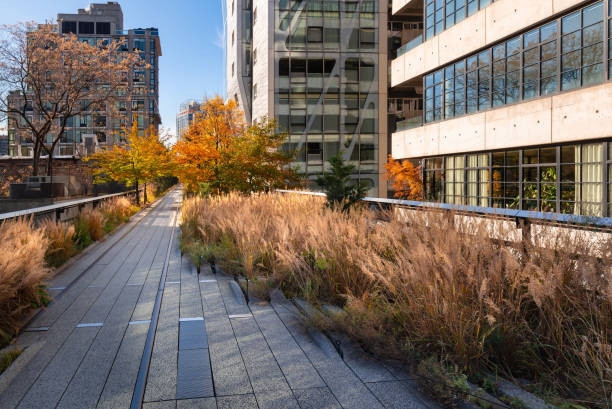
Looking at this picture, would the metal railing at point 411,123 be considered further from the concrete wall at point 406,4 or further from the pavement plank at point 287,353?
the pavement plank at point 287,353

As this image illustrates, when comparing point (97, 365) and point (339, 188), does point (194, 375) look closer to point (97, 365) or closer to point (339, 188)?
point (97, 365)

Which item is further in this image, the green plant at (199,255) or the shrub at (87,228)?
→ the shrub at (87,228)

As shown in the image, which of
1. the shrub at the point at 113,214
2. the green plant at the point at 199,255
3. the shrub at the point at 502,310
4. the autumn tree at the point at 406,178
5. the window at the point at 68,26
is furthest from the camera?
the window at the point at 68,26

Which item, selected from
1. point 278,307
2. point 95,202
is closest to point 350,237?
point 278,307

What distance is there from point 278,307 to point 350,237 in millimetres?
1288

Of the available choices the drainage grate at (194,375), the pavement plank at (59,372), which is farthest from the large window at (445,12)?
the pavement plank at (59,372)

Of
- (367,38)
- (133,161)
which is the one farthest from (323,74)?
(133,161)

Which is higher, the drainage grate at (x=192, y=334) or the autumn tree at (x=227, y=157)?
the autumn tree at (x=227, y=157)

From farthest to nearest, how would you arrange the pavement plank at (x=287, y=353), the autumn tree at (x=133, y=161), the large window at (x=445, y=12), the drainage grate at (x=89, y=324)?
the autumn tree at (x=133, y=161)
the large window at (x=445, y=12)
the drainage grate at (x=89, y=324)
the pavement plank at (x=287, y=353)

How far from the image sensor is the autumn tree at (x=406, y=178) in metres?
32.7

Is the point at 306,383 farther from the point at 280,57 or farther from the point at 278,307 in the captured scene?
the point at 280,57

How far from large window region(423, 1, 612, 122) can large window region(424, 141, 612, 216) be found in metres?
2.35

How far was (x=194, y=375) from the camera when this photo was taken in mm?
3734

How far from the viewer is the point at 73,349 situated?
14.1ft
